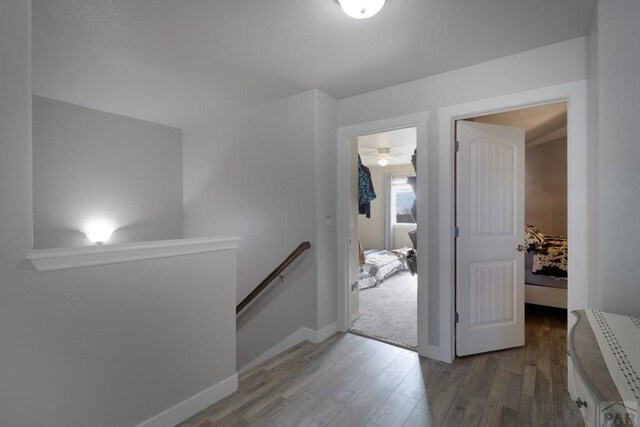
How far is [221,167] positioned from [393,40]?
2413 mm

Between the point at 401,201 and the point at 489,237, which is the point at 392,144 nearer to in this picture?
the point at 401,201

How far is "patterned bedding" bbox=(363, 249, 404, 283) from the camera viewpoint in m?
4.57

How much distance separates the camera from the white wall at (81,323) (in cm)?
113

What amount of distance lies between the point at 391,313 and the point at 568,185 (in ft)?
7.07

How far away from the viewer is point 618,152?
55.2 inches

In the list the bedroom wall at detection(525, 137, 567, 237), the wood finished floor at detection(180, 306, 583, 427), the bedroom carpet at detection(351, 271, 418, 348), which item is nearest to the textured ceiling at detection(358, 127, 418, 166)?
the bedroom wall at detection(525, 137, 567, 237)

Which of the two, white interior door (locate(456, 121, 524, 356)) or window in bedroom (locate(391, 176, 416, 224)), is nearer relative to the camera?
white interior door (locate(456, 121, 524, 356))

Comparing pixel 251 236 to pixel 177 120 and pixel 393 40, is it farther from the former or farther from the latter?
pixel 393 40

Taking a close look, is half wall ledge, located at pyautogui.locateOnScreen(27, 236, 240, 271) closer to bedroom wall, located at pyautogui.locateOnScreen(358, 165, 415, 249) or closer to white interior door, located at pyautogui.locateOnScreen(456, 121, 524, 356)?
white interior door, located at pyautogui.locateOnScreen(456, 121, 524, 356)

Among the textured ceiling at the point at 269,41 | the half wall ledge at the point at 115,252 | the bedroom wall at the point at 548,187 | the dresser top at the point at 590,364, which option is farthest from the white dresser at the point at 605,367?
the bedroom wall at the point at 548,187

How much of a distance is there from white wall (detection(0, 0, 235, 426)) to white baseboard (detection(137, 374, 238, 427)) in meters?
0.03

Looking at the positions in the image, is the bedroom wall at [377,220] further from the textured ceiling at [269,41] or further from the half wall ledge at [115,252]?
the half wall ledge at [115,252]

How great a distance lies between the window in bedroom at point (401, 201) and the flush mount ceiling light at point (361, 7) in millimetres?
5519

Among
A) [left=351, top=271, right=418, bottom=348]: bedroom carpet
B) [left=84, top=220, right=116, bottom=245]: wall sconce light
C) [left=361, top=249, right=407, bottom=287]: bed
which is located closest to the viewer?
[left=351, top=271, right=418, bottom=348]: bedroom carpet
